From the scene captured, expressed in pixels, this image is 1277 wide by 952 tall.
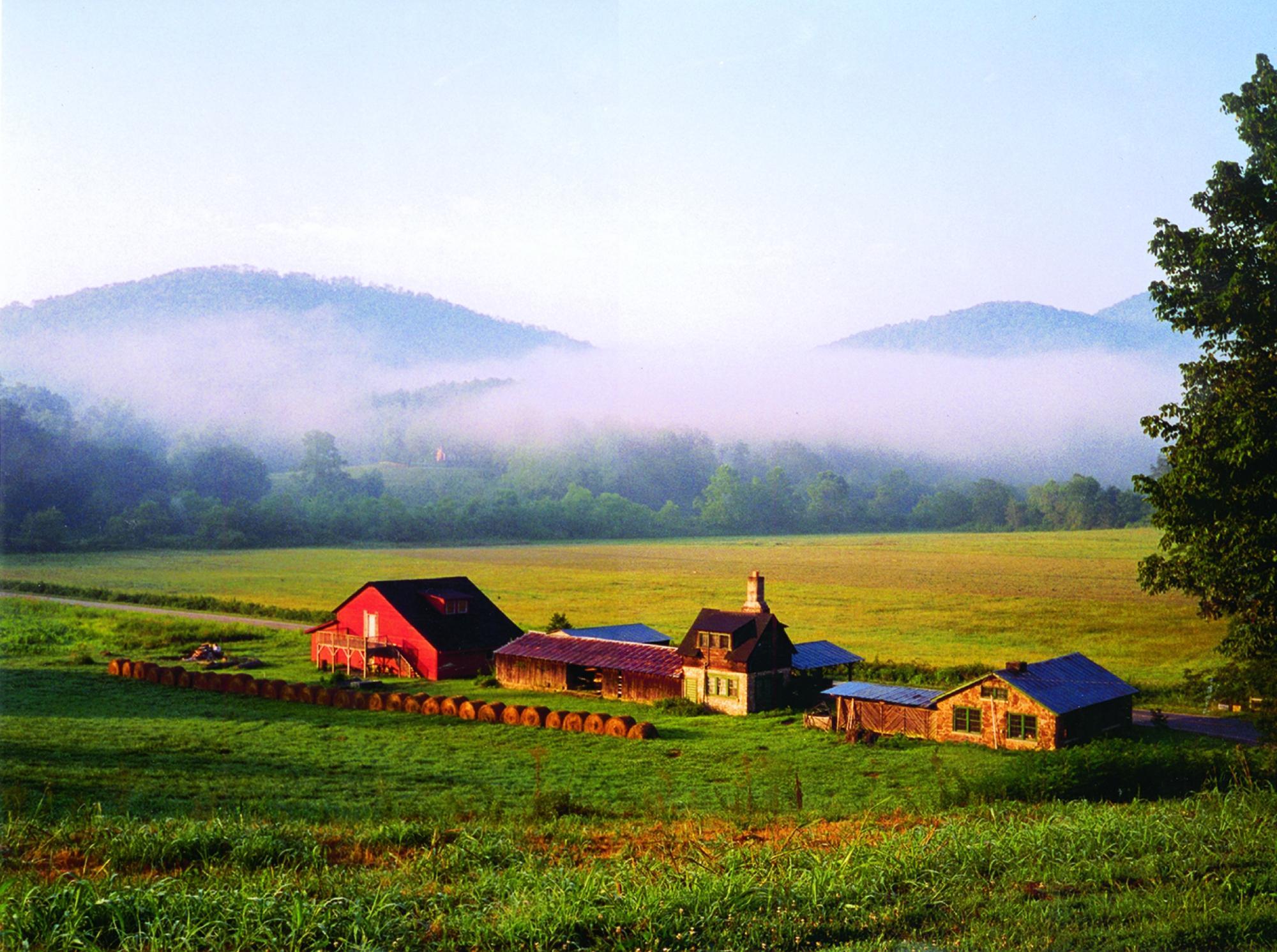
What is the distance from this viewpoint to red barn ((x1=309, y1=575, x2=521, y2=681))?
41.1m

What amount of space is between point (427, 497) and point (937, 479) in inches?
1924

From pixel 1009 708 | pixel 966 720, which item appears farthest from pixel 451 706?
pixel 1009 708

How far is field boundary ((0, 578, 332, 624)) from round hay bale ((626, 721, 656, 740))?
31.1 m

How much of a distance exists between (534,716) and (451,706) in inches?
127

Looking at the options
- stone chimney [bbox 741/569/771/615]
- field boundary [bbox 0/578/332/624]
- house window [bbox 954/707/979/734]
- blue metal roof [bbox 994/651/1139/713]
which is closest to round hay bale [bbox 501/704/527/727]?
stone chimney [bbox 741/569/771/615]

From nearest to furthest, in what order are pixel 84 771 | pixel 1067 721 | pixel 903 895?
1. pixel 903 895
2. pixel 84 771
3. pixel 1067 721

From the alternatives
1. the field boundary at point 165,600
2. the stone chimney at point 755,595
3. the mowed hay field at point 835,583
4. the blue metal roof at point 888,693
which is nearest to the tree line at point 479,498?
the mowed hay field at point 835,583

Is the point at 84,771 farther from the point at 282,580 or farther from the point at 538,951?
the point at 282,580

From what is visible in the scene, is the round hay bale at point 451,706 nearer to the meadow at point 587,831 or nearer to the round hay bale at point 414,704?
the round hay bale at point 414,704

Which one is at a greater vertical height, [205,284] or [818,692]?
[205,284]

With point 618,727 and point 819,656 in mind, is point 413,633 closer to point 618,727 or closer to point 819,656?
point 618,727

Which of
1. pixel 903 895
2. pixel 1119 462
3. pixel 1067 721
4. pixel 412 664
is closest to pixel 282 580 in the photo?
pixel 412 664

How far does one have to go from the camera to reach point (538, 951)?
649 cm

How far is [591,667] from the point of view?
36.0 metres
